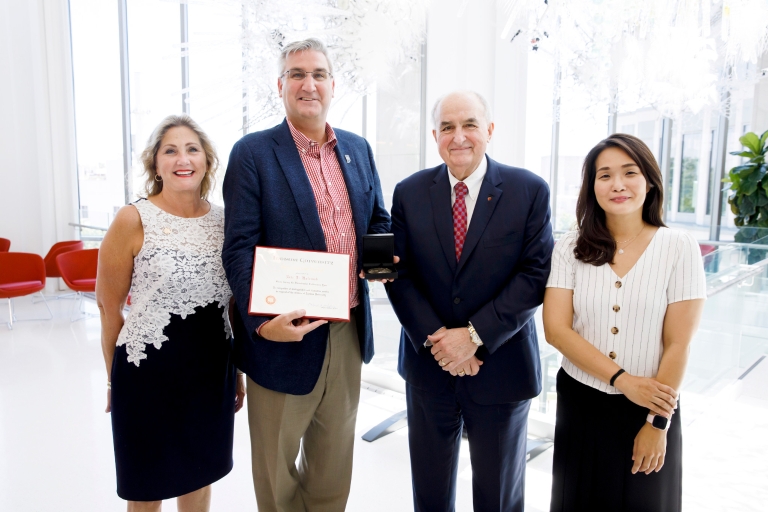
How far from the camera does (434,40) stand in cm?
381

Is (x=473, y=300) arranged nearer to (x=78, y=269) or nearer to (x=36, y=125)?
(x=78, y=269)

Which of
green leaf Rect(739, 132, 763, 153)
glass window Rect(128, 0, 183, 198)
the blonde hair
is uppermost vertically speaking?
glass window Rect(128, 0, 183, 198)

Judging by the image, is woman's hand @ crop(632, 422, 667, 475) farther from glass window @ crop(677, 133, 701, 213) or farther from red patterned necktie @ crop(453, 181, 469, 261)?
glass window @ crop(677, 133, 701, 213)

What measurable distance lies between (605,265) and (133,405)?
164cm

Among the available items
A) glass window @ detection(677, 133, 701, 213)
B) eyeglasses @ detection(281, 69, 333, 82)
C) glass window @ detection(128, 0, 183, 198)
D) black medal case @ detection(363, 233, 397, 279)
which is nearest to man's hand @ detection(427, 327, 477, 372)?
black medal case @ detection(363, 233, 397, 279)

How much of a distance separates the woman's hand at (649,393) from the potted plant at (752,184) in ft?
19.6

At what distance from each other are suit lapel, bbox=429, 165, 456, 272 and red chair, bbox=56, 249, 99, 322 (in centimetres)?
535

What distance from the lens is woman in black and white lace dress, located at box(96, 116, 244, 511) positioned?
1.83m

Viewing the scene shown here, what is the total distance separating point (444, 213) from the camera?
195 centimetres

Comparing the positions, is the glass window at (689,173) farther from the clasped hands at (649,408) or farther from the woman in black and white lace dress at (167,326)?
the woman in black and white lace dress at (167,326)

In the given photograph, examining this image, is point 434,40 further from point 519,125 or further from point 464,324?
point 464,324

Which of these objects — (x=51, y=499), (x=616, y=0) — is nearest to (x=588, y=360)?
(x=51, y=499)

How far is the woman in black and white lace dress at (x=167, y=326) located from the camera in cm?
183

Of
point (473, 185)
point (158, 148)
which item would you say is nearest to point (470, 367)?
point (473, 185)
